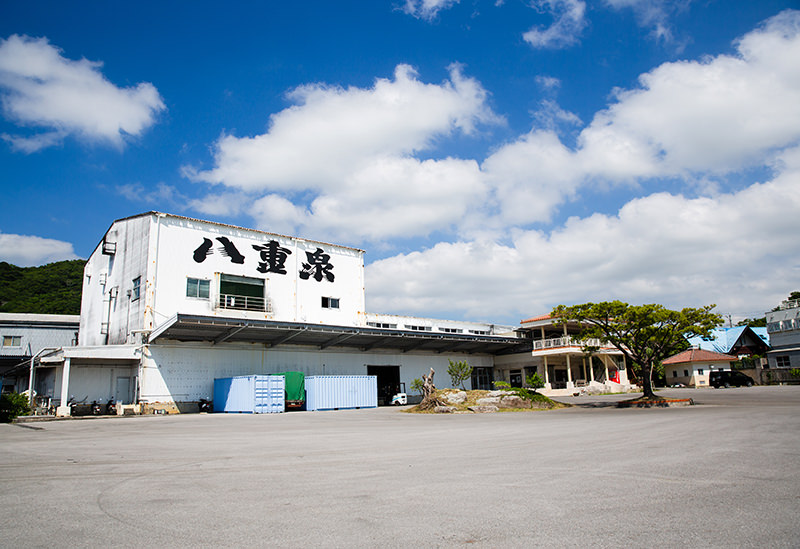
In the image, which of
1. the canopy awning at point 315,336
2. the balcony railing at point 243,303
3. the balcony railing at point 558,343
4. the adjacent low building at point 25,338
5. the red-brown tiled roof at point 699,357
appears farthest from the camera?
the red-brown tiled roof at point 699,357

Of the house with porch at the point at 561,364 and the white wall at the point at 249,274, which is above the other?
the white wall at the point at 249,274

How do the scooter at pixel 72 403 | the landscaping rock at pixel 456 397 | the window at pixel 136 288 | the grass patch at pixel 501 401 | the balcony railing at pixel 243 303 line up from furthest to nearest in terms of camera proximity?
the balcony railing at pixel 243 303 < the window at pixel 136 288 < the scooter at pixel 72 403 < the landscaping rock at pixel 456 397 < the grass patch at pixel 501 401

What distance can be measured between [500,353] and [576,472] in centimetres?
4239

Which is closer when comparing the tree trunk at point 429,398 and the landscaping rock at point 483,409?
the landscaping rock at point 483,409

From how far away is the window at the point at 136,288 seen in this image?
103 feet

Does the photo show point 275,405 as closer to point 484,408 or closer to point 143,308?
point 143,308

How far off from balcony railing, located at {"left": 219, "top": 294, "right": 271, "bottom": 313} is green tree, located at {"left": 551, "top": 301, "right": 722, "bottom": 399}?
19011mm

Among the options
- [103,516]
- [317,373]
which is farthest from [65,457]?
[317,373]

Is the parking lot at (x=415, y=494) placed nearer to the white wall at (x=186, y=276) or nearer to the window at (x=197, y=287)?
the white wall at (x=186, y=276)

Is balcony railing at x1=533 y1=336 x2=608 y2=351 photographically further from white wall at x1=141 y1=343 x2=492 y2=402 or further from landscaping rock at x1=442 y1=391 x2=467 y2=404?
landscaping rock at x1=442 y1=391 x2=467 y2=404

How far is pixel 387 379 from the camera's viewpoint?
135ft

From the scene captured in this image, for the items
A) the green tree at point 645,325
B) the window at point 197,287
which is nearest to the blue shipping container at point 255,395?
the window at point 197,287

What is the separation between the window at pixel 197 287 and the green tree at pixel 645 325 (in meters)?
21.0

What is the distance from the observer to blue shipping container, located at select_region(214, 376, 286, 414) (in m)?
28.0
